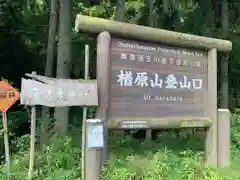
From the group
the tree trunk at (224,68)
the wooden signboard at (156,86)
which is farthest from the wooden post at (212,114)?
the tree trunk at (224,68)

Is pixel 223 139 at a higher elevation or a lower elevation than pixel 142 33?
lower

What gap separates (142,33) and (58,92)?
5.24 ft

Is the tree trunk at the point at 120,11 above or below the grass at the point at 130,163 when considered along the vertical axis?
above

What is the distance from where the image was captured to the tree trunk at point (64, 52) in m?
8.44

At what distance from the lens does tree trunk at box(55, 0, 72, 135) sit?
8438 millimetres

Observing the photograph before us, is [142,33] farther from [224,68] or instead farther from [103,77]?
[224,68]

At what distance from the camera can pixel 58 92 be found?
5.25 meters

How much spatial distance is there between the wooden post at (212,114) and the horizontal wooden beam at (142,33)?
0.82ft

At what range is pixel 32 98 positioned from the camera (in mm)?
5191

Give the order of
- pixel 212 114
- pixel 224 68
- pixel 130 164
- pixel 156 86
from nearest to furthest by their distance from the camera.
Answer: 1. pixel 130 164
2. pixel 156 86
3. pixel 212 114
4. pixel 224 68

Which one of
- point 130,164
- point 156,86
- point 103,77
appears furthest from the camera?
point 156,86

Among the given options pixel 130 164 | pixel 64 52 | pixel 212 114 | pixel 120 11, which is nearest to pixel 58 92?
pixel 130 164

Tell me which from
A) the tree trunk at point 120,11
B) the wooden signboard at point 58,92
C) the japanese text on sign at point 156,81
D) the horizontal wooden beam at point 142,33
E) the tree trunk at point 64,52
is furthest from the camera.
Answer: the tree trunk at point 120,11

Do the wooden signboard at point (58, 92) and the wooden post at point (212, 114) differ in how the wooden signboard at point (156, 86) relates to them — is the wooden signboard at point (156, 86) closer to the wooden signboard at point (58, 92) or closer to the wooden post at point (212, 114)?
the wooden post at point (212, 114)
